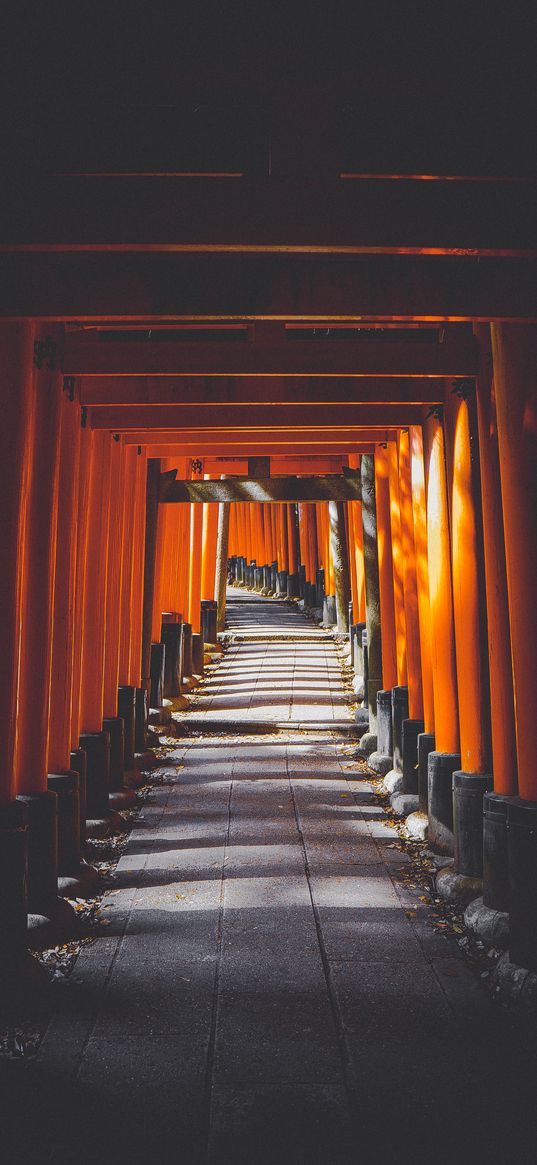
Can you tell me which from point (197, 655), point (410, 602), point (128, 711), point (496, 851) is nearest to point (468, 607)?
point (496, 851)

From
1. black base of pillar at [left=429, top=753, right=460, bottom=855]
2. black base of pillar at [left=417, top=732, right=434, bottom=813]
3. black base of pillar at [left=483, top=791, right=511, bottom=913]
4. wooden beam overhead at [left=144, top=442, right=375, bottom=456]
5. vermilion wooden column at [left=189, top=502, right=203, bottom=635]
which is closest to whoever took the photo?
black base of pillar at [left=483, top=791, right=511, bottom=913]

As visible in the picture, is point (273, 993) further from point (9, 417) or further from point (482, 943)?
point (9, 417)

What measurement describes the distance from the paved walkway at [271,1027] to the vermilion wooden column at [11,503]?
1.08 meters

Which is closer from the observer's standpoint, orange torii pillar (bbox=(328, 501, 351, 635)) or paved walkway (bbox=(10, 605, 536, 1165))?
paved walkway (bbox=(10, 605, 536, 1165))

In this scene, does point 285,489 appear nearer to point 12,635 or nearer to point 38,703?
point 38,703

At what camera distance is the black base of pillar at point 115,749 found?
716cm

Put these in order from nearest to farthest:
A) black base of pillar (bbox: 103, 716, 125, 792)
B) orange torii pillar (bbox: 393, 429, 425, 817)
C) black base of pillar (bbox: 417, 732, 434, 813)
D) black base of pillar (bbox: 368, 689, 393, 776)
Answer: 1. black base of pillar (bbox: 417, 732, 434, 813)
2. orange torii pillar (bbox: 393, 429, 425, 817)
3. black base of pillar (bbox: 103, 716, 125, 792)
4. black base of pillar (bbox: 368, 689, 393, 776)

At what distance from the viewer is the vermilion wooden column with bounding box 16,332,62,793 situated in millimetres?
4355

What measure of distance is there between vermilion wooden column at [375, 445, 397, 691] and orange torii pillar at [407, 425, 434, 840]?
1.77 meters

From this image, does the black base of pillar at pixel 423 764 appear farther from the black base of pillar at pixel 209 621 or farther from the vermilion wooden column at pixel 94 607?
the black base of pillar at pixel 209 621

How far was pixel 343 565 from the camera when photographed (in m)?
18.2

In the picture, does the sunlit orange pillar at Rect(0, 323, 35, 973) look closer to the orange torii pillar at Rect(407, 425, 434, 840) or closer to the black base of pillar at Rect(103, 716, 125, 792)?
the orange torii pillar at Rect(407, 425, 434, 840)

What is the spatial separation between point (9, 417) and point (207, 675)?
458 inches

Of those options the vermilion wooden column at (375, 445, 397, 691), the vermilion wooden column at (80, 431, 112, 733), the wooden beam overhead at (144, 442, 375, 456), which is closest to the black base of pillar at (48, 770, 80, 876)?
the vermilion wooden column at (80, 431, 112, 733)
